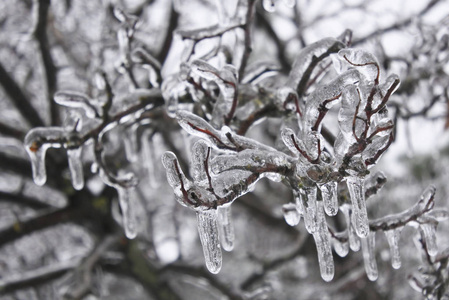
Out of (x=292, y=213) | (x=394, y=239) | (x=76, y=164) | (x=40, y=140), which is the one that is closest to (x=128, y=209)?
(x=76, y=164)

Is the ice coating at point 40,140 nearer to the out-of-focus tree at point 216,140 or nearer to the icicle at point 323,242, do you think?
the out-of-focus tree at point 216,140

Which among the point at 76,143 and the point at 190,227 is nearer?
the point at 76,143

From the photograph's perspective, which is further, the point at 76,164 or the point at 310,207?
the point at 76,164

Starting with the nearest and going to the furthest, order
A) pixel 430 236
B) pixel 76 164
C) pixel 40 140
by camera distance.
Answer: pixel 430 236, pixel 40 140, pixel 76 164

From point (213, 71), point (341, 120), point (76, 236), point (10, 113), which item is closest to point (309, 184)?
point (341, 120)

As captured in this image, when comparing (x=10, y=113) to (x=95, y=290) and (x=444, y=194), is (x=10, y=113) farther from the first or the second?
(x=444, y=194)

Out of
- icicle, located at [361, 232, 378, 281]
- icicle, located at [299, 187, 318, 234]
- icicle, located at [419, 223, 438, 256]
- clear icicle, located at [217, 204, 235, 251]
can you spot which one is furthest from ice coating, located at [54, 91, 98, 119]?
icicle, located at [419, 223, 438, 256]

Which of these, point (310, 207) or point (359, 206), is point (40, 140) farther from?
point (359, 206)

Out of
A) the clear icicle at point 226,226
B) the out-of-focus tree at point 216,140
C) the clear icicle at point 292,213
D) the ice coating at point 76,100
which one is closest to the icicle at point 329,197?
the out-of-focus tree at point 216,140
